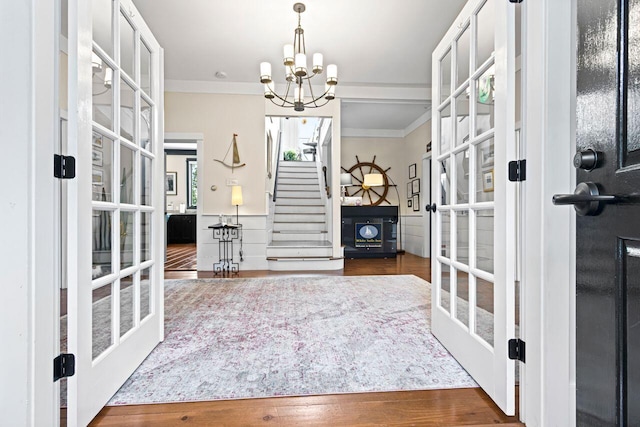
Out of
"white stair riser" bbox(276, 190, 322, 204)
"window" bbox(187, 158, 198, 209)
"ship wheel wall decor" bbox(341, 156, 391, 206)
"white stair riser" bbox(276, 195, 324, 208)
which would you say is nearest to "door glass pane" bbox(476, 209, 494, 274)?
"white stair riser" bbox(276, 195, 324, 208)

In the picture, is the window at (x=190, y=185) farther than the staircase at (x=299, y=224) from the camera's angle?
Yes

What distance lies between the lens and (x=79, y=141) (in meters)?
1.24

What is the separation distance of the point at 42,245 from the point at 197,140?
14.2ft

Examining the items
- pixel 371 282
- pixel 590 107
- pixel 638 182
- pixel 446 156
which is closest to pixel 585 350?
pixel 638 182

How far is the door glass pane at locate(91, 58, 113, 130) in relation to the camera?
1396 mm

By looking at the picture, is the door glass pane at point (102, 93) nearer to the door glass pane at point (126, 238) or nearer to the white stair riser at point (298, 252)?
the door glass pane at point (126, 238)

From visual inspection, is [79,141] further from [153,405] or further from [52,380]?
[153,405]

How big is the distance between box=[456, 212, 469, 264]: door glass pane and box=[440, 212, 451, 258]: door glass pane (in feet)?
0.37

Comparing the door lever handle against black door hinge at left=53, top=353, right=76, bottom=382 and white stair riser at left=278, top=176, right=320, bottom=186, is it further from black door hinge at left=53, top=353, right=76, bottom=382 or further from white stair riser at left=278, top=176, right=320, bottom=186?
white stair riser at left=278, top=176, right=320, bottom=186

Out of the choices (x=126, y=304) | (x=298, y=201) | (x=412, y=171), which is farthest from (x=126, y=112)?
(x=412, y=171)

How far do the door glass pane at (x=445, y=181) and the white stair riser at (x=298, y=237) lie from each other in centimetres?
407

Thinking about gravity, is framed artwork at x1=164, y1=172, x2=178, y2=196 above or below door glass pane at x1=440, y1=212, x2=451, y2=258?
above

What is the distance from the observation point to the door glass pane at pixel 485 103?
5.08 ft

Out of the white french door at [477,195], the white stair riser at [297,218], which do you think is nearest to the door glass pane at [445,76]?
the white french door at [477,195]
